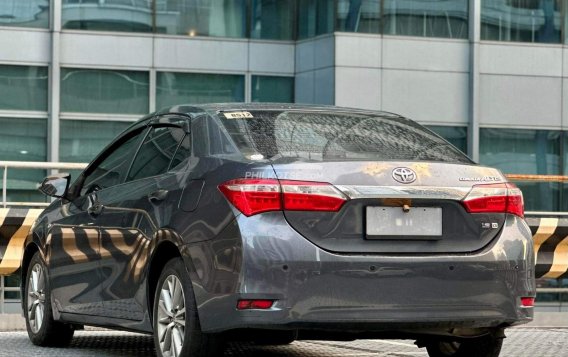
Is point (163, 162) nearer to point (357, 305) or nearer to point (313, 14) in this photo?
point (357, 305)

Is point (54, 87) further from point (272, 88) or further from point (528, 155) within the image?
point (528, 155)

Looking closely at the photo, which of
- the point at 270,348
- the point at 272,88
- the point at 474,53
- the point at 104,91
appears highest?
the point at 474,53

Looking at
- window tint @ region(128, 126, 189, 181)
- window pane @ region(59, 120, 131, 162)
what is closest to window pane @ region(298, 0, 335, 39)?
window pane @ region(59, 120, 131, 162)

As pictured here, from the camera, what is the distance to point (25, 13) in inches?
1169

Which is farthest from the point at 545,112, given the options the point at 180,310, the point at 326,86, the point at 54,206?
the point at 180,310

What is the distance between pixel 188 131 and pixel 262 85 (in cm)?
2367

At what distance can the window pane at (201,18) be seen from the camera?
99.3ft


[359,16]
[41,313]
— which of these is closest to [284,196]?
[41,313]

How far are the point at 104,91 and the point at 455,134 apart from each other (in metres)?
7.55

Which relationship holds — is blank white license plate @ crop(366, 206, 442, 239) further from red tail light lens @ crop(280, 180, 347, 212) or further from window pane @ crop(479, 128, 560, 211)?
window pane @ crop(479, 128, 560, 211)

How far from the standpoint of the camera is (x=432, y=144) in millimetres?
7367

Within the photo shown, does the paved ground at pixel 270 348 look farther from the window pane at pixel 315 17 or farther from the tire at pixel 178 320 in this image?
the window pane at pixel 315 17

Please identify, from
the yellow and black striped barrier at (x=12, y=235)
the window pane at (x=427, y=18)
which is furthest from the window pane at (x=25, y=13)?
the yellow and black striped barrier at (x=12, y=235)

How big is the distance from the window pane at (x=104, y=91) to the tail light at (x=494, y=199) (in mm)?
23787
